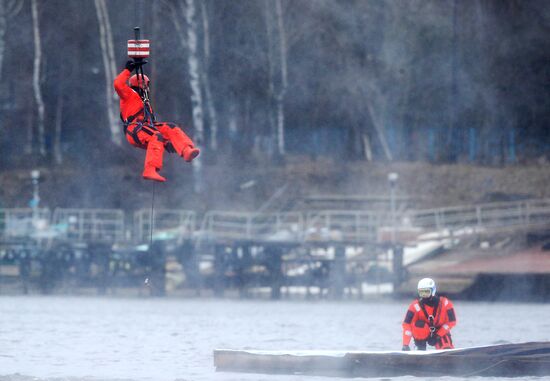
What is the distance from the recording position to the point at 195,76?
40656mm

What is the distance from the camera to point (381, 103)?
1807 inches

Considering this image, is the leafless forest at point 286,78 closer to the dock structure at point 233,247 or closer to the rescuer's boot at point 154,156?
the dock structure at point 233,247

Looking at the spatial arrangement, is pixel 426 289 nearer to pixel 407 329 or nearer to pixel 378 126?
pixel 407 329

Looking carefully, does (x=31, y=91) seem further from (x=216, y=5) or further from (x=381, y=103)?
(x=381, y=103)

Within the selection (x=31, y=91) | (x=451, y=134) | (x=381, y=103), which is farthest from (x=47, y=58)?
(x=451, y=134)

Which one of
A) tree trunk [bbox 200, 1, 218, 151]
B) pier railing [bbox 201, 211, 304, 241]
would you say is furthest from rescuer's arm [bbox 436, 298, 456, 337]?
tree trunk [bbox 200, 1, 218, 151]

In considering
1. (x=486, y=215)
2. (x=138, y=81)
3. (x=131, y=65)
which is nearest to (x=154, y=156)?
(x=138, y=81)

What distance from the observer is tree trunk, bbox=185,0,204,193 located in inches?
1569

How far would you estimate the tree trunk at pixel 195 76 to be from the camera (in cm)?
3984

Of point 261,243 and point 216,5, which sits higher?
point 216,5

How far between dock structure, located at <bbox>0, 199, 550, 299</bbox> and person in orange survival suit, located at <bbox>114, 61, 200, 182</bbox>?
17.5 metres

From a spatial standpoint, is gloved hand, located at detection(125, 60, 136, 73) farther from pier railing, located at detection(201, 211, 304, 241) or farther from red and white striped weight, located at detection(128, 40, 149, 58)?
pier railing, located at detection(201, 211, 304, 241)

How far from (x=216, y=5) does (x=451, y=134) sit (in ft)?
34.0

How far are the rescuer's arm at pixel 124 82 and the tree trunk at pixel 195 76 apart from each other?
23.9 meters
